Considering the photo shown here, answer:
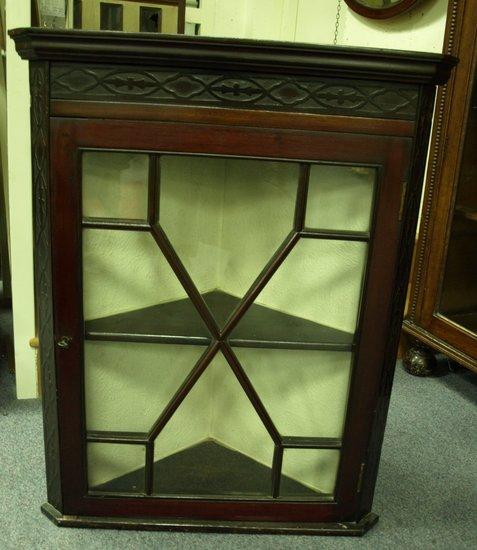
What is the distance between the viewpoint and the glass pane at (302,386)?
32.5 inches

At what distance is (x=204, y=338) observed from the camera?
0.80m

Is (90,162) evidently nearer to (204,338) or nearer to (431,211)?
(204,338)

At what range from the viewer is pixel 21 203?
1105 millimetres

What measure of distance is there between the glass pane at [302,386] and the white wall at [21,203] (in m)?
0.56

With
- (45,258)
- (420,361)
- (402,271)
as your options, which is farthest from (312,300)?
(420,361)

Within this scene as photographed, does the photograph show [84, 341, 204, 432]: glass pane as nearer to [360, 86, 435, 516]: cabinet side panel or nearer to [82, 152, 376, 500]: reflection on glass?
[82, 152, 376, 500]: reflection on glass

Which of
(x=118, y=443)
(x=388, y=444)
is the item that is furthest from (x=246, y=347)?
(x=388, y=444)

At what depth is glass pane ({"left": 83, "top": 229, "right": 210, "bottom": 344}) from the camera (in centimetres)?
76

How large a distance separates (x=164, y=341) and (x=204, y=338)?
56mm

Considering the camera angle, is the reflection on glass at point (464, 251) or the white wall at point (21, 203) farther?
the reflection on glass at point (464, 251)

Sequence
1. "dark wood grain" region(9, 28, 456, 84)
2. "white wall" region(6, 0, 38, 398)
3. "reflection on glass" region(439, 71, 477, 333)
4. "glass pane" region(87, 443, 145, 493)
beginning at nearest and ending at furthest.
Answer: "dark wood grain" region(9, 28, 456, 84), "glass pane" region(87, 443, 145, 493), "white wall" region(6, 0, 38, 398), "reflection on glass" region(439, 71, 477, 333)

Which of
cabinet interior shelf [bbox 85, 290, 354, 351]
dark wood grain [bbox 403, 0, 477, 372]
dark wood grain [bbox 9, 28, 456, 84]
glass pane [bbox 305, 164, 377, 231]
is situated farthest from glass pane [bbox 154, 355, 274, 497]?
dark wood grain [bbox 403, 0, 477, 372]

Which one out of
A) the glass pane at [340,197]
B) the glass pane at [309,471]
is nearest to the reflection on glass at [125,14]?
the glass pane at [340,197]

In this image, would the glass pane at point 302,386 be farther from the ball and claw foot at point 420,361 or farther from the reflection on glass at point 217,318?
the ball and claw foot at point 420,361
